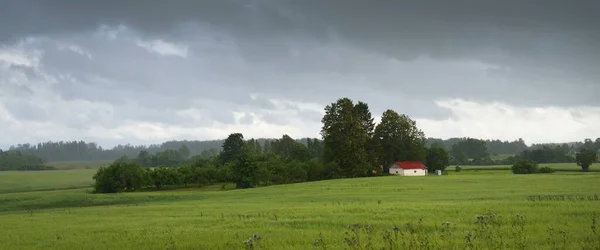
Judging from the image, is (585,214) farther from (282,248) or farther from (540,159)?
(540,159)

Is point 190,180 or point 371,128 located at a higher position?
point 371,128

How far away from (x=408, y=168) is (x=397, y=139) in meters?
10.4

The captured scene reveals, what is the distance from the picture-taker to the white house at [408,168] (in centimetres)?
10800

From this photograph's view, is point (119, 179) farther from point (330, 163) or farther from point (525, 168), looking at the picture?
point (525, 168)

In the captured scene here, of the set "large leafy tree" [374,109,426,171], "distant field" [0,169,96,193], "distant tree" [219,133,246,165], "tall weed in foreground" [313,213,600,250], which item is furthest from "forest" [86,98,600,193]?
"tall weed in foreground" [313,213,600,250]

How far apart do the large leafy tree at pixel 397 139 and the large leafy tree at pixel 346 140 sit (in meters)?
10.3

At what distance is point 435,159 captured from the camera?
126625 millimetres

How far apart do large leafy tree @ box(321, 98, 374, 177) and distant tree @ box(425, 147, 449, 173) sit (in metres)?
27.9

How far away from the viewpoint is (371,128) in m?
112

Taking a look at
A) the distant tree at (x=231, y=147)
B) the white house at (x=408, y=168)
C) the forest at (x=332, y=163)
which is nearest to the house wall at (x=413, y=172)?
the white house at (x=408, y=168)

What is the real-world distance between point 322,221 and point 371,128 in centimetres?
9002

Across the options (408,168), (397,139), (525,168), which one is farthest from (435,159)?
(525,168)

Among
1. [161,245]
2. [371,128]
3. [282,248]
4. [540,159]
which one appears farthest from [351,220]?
[540,159]

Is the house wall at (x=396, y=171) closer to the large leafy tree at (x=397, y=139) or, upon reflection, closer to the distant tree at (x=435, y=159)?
the large leafy tree at (x=397, y=139)
